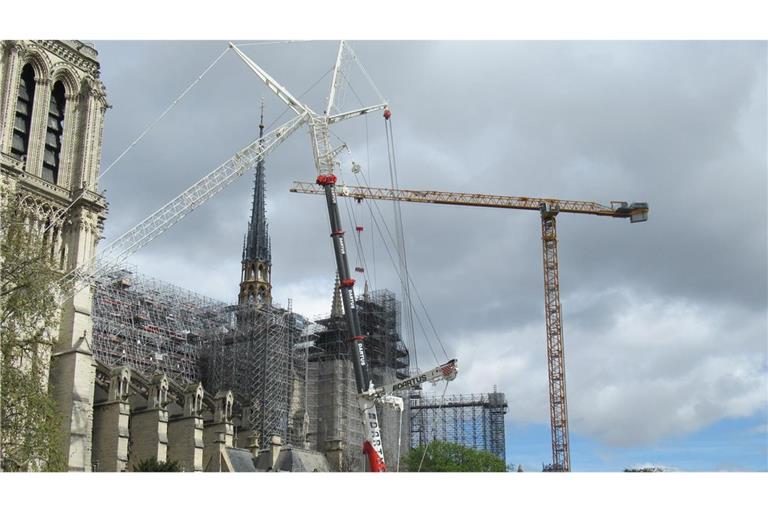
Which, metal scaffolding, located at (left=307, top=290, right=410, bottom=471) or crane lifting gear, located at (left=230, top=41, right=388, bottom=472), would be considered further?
metal scaffolding, located at (left=307, top=290, right=410, bottom=471)

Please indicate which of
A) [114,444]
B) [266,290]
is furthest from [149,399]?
Answer: [266,290]

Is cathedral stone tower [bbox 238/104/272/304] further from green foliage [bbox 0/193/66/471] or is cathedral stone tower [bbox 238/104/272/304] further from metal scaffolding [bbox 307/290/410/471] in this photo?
green foliage [bbox 0/193/66/471]

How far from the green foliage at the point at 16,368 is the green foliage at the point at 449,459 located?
57307 millimetres

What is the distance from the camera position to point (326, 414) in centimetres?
8644

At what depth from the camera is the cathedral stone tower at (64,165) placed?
56.0 meters

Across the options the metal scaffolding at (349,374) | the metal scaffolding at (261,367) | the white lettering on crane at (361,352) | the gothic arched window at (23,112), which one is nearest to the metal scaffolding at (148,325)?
the metal scaffolding at (261,367)

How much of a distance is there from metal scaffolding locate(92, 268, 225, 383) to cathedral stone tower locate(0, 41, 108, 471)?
46.2 ft

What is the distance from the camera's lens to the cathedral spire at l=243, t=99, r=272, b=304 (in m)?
124

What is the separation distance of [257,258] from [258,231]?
18.6 feet

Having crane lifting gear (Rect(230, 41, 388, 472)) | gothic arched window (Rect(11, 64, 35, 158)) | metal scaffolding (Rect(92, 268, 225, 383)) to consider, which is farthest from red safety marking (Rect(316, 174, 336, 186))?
metal scaffolding (Rect(92, 268, 225, 383))

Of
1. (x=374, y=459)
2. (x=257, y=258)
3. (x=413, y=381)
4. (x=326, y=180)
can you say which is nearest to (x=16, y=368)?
(x=374, y=459)

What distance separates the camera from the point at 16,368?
34.4 m

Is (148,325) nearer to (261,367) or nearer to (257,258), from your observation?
(261,367)

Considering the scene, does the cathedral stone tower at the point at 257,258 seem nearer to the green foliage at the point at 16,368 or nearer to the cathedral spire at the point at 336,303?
the cathedral spire at the point at 336,303
